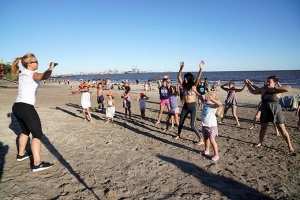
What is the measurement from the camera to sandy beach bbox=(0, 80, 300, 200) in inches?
139

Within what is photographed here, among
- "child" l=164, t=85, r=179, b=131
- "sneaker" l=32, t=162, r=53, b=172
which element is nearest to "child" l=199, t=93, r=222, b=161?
"child" l=164, t=85, r=179, b=131

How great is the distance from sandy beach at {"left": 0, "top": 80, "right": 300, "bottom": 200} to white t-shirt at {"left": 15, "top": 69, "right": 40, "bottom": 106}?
1.43m

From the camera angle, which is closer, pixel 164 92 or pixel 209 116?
pixel 209 116

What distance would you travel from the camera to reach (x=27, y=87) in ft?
12.9

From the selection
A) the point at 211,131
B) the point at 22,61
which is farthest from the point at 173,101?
the point at 22,61

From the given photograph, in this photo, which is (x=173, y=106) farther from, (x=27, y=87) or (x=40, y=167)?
(x=27, y=87)

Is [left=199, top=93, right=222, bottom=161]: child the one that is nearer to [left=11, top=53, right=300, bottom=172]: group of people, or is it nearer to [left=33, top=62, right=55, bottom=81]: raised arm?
[left=11, top=53, right=300, bottom=172]: group of people

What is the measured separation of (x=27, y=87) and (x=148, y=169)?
282cm

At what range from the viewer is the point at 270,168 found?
4.56m

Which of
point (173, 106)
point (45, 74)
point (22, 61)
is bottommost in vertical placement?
point (173, 106)

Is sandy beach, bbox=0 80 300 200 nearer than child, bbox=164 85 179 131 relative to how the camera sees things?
Yes

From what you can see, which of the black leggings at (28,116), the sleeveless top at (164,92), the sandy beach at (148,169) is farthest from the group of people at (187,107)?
the sleeveless top at (164,92)

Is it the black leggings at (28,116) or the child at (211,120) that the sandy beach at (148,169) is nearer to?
the child at (211,120)

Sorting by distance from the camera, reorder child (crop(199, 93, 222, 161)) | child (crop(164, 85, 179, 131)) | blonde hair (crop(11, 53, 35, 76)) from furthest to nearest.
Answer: child (crop(164, 85, 179, 131))
child (crop(199, 93, 222, 161))
blonde hair (crop(11, 53, 35, 76))
